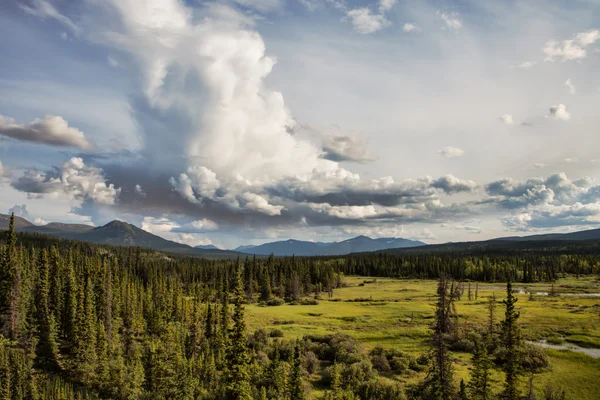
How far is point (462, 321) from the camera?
80.3m

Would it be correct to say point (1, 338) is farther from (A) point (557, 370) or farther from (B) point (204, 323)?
(A) point (557, 370)

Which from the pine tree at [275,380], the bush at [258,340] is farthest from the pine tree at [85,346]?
the pine tree at [275,380]

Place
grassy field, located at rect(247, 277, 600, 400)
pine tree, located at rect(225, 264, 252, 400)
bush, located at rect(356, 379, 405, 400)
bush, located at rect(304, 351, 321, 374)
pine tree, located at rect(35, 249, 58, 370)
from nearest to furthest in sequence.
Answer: pine tree, located at rect(225, 264, 252, 400)
bush, located at rect(356, 379, 405, 400)
grassy field, located at rect(247, 277, 600, 400)
bush, located at rect(304, 351, 321, 374)
pine tree, located at rect(35, 249, 58, 370)

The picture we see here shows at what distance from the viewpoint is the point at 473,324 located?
7706 cm

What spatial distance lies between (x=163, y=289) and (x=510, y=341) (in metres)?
109

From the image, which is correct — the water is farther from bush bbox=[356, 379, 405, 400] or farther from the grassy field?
bush bbox=[356, 379, 405, 400]

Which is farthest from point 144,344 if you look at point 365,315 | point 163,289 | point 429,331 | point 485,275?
point 485,275

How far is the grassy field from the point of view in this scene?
50.4 meters

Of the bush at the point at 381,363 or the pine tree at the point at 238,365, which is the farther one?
the bush at the point at 381,363

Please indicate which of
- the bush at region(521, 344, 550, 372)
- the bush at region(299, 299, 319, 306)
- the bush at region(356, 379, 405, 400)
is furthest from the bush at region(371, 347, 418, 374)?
the bush at region(299, 299, 319, 306)

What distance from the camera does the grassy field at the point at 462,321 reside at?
50.4m

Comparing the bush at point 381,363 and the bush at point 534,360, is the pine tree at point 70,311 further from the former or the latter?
the bush at point 534,360

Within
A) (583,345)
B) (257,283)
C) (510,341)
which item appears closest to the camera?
(510,341)

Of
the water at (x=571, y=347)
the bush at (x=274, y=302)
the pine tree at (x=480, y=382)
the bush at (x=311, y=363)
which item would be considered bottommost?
the bush at (x=274, y=302)
